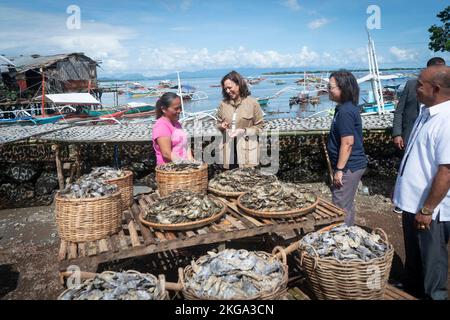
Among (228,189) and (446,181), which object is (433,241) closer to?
(446,181)

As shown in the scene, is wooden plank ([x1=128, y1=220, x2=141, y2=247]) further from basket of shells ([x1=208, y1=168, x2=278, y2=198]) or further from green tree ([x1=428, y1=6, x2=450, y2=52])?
green tree ([x1=428, y1=6, x2=450, y2=52])

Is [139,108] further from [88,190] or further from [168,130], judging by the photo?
[88,190]

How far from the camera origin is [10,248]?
5938mm

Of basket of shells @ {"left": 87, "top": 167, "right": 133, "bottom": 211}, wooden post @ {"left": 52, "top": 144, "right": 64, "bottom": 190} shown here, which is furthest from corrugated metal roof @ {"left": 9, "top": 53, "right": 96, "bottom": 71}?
basket of shells @ {"left": 87, "top": 167, "right": 133, "bottom": 211}

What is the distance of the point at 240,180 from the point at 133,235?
65.6 inches

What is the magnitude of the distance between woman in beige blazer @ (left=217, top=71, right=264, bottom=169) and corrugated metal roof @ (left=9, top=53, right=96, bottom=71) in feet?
119

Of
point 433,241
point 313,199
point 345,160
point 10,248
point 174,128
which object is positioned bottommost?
point 10,248

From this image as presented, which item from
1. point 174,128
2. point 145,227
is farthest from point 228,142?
point 145,227

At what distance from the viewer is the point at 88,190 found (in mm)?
3094

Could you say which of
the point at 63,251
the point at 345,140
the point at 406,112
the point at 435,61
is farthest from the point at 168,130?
the point at 435,61

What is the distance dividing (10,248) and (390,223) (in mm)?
7420

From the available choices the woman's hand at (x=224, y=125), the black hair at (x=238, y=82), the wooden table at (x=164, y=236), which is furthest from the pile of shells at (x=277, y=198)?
the black hair at (x=238, y=82)

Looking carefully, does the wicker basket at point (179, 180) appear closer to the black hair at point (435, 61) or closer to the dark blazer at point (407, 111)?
the dark blazer at point (407, 111)

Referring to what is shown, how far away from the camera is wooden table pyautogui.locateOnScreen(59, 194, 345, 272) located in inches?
105
